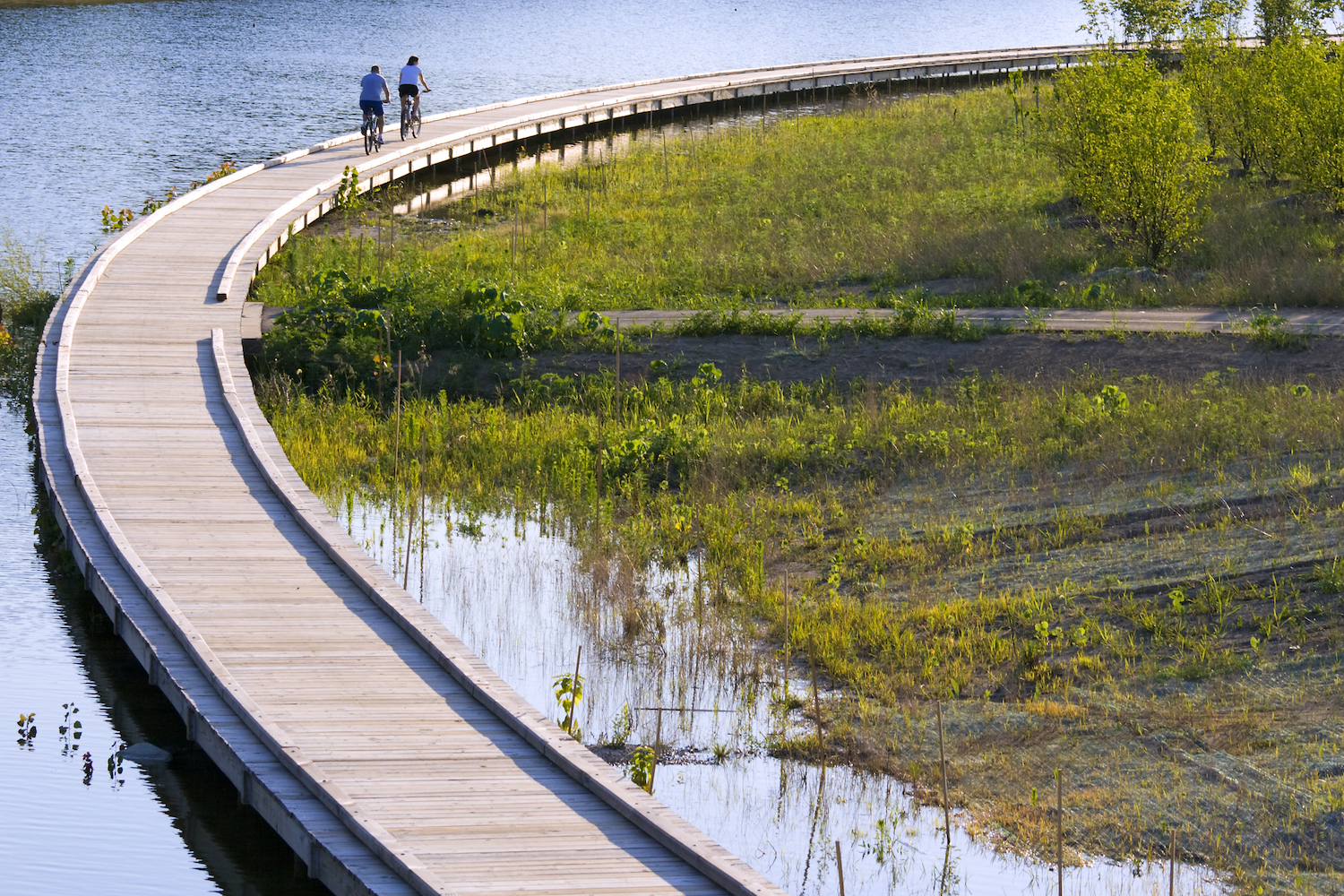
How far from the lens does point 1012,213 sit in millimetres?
24438

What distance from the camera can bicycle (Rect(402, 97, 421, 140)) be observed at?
30.0 m

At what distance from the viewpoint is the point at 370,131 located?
93.2 feet

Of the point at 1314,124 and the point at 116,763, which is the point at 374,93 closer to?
the point at 1314,124

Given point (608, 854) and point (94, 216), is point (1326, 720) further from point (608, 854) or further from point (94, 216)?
point (94, 216)

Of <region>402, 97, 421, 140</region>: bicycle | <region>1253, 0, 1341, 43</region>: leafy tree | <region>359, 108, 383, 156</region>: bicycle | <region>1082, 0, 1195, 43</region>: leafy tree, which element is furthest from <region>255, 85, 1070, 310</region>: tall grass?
<region>1253, 0, 1341, 43</region>: leafy tree

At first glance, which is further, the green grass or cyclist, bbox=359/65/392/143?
cyclist, bbox=359/65/392/143

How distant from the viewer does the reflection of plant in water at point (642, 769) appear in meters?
8.59

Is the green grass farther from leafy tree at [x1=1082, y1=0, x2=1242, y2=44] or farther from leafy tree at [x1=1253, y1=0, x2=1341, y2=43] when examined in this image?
leafy tree at [x1=1253, y1=0, x2=1341, y2=43]

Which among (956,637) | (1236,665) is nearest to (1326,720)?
(1236,665)

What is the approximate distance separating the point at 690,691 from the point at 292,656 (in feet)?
8.58

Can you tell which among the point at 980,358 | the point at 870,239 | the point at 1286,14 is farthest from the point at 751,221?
the point at 1286,14

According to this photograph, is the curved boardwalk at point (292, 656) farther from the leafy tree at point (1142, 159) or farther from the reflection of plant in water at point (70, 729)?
the leafy tree at point (1142, 159)

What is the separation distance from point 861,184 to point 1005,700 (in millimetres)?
19225

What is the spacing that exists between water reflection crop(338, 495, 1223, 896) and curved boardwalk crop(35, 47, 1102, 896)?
0.98 meters
